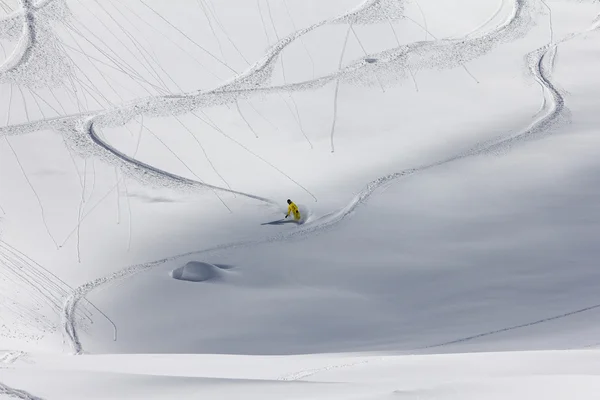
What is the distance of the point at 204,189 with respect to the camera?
81.9 ft

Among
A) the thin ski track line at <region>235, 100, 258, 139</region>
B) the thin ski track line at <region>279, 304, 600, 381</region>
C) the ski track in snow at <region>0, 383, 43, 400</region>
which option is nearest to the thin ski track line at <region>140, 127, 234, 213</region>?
the thin ski track line at <region>235, 100, 258, 139</region>

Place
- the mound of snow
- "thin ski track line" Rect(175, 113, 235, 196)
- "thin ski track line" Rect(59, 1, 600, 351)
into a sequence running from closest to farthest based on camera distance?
the mound of snow
"thin ski track line" Rect(59, 1, 600, 351)
"thin ski track line" Rect(175, 113, 235, 196)

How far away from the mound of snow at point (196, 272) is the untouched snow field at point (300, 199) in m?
0.04

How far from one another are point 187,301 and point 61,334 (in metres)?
2.76

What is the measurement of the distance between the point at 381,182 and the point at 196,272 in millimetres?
6210

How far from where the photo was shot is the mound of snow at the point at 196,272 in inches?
843

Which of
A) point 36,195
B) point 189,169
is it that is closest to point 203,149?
point 189,169

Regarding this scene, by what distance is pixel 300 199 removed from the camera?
24.6 meters

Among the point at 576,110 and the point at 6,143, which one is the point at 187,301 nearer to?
the point at 6,143

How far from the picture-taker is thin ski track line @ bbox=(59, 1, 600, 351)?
71.5ft

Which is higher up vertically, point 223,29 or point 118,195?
point 223,29

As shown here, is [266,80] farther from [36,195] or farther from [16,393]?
[16,393]

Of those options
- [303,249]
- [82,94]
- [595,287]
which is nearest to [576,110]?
[595,287]

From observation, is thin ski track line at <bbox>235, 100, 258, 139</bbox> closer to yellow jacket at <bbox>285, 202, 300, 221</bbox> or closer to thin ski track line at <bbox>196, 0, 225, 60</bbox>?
thin ski track line at <bbox>196, 0, 225, 60</bbox>
